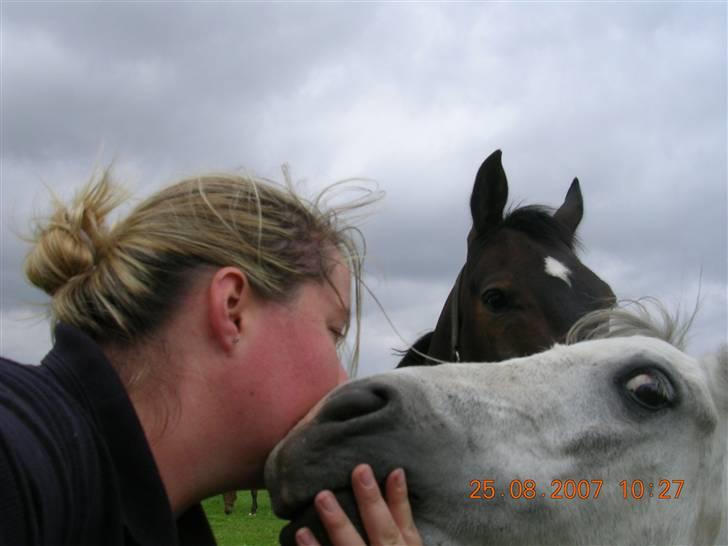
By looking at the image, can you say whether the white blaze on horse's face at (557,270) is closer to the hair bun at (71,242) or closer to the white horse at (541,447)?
the white horse at (541,447)

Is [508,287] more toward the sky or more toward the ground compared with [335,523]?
more toward the sky

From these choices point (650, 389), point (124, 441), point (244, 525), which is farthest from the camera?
point (244, 525)

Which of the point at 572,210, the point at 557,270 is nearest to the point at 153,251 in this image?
the point at 557,270

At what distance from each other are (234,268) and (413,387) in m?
0.58

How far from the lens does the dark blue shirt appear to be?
1.32m

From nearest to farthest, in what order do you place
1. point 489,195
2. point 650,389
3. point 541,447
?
1. point 541,447
2. point 650,389
3. point 489,195

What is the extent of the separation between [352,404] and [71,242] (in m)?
0.84

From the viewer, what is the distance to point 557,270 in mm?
4121

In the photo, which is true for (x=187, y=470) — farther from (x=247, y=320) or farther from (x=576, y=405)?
(x=576, y=405)

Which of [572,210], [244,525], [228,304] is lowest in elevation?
[244,525]

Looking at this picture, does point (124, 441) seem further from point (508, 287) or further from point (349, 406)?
point (508, 287)

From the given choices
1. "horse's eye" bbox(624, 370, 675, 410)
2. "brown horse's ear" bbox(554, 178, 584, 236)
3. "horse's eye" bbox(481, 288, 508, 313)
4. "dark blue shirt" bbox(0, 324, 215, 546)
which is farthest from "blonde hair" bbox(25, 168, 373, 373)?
"brown horse's ear" bbox(554, 178, 584, 236)

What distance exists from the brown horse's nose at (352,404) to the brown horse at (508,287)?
2.17 metres

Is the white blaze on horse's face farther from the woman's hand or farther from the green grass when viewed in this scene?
the green grass
